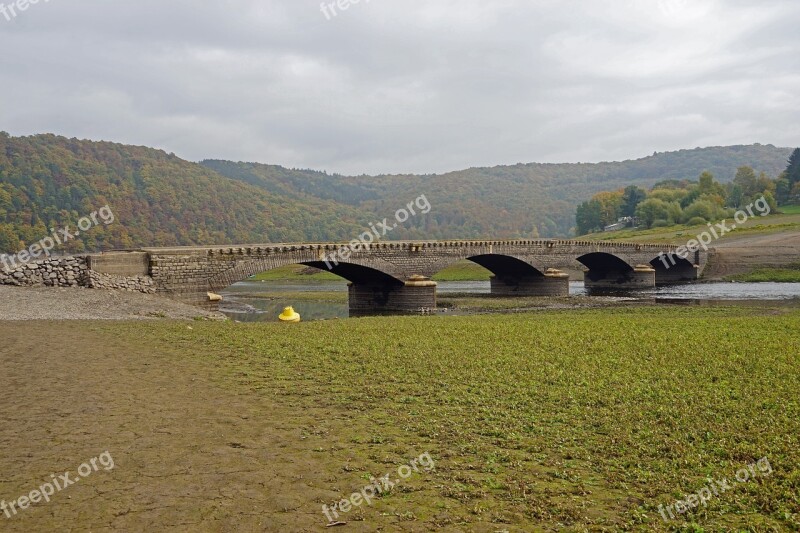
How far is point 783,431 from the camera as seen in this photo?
36.9 ft

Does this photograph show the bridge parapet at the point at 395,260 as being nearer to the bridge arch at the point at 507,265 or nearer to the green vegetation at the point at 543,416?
the bridge arch at the point at 507,265

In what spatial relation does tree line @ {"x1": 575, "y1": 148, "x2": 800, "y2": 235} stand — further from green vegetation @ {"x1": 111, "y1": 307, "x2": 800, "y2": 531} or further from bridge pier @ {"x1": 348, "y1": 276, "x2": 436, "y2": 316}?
green vegetation @ {"x1": 111, "y1": 307, "x2": 800, "y2": 531}

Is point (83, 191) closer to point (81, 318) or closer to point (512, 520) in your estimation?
point (81, 318)

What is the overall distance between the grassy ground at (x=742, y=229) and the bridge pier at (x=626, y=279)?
27294 millimetres

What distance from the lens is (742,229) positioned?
393ft

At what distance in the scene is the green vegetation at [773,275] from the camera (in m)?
77.8

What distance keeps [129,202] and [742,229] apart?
10776 cm

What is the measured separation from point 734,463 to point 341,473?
566 centimetres

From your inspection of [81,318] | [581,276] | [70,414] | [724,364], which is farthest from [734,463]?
[581,276]

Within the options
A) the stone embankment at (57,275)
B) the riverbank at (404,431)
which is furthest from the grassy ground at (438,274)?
the riverbank at (404,431)

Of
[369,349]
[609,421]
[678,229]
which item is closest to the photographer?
[609,421]

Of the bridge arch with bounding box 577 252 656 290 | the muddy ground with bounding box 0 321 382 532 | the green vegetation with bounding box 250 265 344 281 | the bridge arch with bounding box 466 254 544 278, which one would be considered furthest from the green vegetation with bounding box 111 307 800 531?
the green vegetation with bounding box 250 265 344 281

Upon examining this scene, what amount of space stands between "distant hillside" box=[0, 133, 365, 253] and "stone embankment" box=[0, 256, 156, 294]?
4743 cm

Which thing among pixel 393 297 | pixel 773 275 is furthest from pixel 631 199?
pixel 393 297
